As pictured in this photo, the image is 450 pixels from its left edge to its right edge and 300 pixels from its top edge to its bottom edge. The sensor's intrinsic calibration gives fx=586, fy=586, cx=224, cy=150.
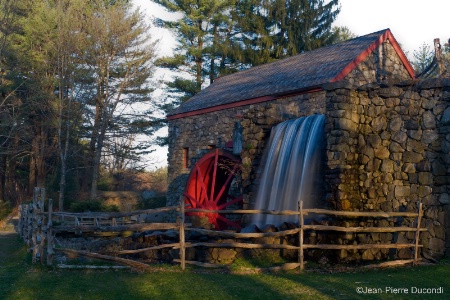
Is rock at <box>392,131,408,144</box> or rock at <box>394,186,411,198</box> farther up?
rock at <box>392,131,408,144</box>

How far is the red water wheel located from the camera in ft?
58.1

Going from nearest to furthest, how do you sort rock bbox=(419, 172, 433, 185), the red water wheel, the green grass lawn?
1. the green grass lawn
2. rock bbox=(419, 172, 433, 185)
3. the red water wheel

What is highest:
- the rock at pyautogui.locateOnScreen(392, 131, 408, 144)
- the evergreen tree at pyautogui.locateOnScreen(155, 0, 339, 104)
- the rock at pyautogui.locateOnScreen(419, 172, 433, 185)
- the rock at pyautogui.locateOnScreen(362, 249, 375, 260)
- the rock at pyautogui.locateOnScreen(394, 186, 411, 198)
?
the evergreen tree at pyautogui.locateOnScreen(155, 0, 339, 104)

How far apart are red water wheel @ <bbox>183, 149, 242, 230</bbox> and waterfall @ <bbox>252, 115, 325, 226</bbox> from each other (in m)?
3.52

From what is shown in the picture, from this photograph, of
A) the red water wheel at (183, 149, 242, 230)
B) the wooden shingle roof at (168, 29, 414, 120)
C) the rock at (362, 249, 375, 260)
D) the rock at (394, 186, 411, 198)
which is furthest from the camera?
the wooden shingle roof at (168, 29, 414, 120)

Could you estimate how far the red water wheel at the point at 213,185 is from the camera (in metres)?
17.7

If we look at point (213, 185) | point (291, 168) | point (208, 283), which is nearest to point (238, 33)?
point (213, 185)

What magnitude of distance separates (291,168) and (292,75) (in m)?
8.37

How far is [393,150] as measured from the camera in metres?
11.3

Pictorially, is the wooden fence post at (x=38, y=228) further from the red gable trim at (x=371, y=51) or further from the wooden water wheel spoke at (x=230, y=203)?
the red gable trim at (x=371, y=51)

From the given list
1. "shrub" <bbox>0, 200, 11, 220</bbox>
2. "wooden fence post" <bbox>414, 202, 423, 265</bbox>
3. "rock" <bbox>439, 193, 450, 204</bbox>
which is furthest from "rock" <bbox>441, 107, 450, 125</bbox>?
"shrub" <bbox>0, 200, 11, 220</bbox>

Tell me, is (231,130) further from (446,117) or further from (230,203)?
(446,117)

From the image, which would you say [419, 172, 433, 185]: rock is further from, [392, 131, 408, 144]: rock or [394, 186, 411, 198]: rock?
[392, 131, 408, 144]: rock

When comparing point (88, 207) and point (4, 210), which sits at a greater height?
point (88, 207)
